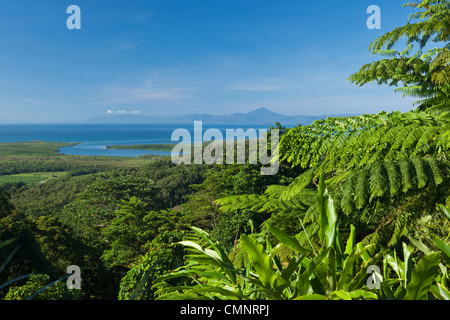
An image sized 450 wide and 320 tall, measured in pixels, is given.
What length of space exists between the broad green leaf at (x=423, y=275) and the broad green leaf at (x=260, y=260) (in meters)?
0.36

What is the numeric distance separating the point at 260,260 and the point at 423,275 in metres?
0.42

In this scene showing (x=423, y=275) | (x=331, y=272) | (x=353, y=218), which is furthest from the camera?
(x=353, y=218)

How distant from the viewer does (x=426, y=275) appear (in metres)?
0.76

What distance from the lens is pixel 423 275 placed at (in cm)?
76

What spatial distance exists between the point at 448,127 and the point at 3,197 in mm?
15622

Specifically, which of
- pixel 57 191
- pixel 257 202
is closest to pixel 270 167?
pixel 257 202

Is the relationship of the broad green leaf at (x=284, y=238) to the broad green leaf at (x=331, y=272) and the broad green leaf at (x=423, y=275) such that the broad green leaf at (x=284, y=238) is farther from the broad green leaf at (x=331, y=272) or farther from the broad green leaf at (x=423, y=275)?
the broad green leaf at (x=423, y=275)

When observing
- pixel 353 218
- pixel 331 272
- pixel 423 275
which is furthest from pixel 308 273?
pixel 353 218

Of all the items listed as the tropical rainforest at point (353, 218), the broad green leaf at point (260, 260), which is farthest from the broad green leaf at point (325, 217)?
the broad green leaf at point (260, 260)

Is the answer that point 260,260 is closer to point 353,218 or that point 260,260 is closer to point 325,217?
point 325,217

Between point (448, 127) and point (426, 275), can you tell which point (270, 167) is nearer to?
point (448, 127)

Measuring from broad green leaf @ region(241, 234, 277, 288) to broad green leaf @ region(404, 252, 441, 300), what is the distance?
362 mm

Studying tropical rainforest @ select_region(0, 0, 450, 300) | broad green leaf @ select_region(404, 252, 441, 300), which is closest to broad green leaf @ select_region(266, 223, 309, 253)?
tropical rainforest @ select_region(0, 0, 450, 300)

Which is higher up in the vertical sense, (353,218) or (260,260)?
(260,260)
